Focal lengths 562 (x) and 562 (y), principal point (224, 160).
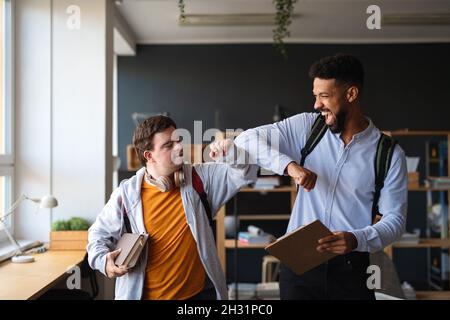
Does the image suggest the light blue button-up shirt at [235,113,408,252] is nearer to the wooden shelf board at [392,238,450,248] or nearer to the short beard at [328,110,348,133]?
the short beard at [328,110,348,133]

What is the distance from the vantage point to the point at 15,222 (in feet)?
13.4

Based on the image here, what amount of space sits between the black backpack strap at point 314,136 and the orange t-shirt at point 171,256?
50 cm

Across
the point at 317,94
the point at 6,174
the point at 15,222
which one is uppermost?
the point at 317,94

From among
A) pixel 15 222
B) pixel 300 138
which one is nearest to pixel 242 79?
pixel 15 222

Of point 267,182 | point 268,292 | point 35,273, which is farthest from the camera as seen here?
point 267,182

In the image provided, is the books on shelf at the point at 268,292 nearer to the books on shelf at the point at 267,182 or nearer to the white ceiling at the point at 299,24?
the books on shelf at the point at 267,182

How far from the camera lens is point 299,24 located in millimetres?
6039

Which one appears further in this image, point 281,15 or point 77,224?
point 77,224

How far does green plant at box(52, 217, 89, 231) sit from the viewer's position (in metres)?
3.93

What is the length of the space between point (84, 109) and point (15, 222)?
3.17ft

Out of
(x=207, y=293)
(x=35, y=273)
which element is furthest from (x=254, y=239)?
(x=207, y=293)

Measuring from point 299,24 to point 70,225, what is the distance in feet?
11.1

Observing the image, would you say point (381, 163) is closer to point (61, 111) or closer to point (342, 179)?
point (342, 179)
